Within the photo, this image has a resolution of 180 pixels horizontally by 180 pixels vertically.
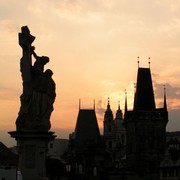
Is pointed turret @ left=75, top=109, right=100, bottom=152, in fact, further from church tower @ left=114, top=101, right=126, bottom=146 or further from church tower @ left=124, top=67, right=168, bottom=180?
church tower @ left=114, top=101, right=126, bottom=146

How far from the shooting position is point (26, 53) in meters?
16.0

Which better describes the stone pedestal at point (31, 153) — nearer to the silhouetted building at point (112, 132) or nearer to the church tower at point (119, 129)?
the silhouetted building at point (112, 132)

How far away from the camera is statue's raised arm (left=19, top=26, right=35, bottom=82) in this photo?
15.9 meters

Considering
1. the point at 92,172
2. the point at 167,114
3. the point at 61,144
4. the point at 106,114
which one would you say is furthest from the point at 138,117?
the point at 106,114

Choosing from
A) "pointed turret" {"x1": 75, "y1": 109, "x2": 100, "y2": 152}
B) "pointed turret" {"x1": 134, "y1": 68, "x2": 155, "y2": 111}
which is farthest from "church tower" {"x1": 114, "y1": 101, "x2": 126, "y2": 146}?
"pointed turret" {"x1": 134, "y1": 68, "x2": 155, "y2": 111}

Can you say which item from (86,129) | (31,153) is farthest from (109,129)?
(31,153)

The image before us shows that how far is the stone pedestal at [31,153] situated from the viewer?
1515 centimetres

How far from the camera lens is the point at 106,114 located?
15288cm

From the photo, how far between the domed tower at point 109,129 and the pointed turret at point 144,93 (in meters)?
55.1

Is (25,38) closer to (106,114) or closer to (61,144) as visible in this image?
(61,144)

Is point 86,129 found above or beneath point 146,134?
above

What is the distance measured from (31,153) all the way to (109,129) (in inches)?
5587

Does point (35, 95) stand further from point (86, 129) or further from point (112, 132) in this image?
point (112, 132)

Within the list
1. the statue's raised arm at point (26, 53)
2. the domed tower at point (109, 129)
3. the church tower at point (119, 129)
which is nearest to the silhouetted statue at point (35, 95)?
the statue's raised arm at point (26, 53)
